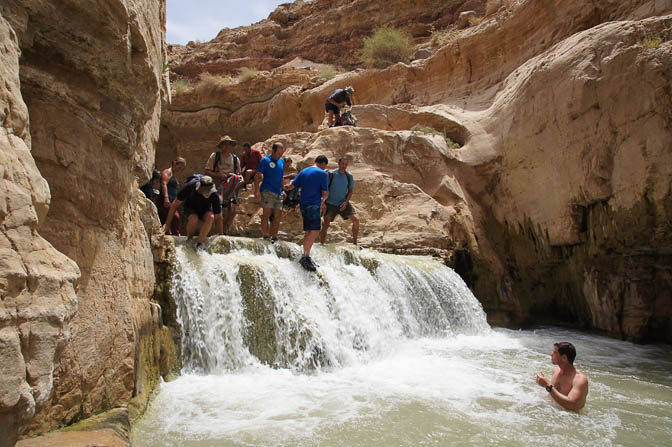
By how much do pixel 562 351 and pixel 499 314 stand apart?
575 centimetres

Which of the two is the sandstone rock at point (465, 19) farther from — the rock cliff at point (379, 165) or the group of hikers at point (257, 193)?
the group of hikers at point (257, 193)

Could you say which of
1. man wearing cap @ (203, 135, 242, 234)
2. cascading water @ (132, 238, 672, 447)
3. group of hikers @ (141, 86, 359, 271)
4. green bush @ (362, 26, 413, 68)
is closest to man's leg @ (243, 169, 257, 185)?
group of hikers @ (141, 86, 359, 271)

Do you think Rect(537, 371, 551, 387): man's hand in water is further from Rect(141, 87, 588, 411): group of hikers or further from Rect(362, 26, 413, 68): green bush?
Rect(362, 26, 413, 68): green bush

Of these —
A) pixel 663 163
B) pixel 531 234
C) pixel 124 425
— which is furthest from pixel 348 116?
pixel 124 425

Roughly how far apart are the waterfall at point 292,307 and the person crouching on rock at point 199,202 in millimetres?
268

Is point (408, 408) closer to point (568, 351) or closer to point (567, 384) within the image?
point (567, 384)

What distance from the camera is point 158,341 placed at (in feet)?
12.6

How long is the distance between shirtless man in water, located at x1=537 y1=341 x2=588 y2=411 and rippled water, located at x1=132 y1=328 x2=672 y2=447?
10 centimetres

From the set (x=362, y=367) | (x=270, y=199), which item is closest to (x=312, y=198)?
(x=270, y=199)

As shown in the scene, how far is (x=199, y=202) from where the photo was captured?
5.47 meters

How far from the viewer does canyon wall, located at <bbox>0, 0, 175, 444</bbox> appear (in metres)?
1.67

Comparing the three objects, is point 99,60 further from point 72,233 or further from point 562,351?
point 562,351

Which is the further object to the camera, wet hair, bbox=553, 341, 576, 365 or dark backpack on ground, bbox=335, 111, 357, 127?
dark backpack on ground, bbox=335, 111, 357, 127

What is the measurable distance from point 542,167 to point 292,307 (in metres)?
5.94
